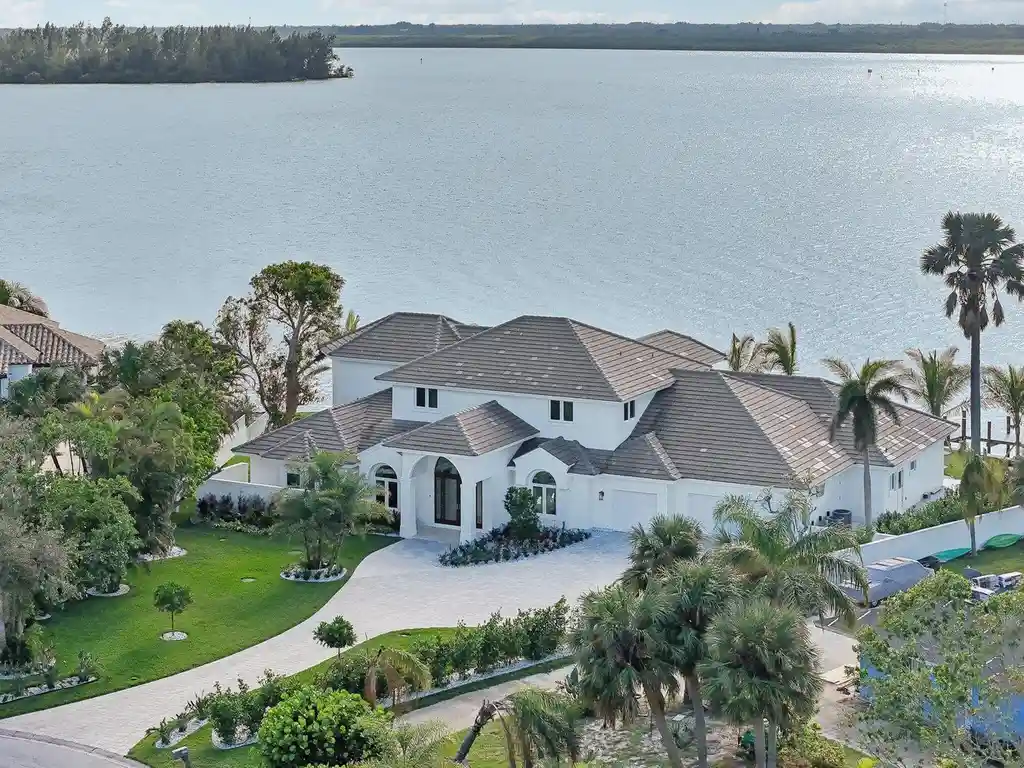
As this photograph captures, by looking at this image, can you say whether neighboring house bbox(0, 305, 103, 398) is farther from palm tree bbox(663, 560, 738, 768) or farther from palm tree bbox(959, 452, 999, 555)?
palm tree bbox(663, 560, 738, 768)

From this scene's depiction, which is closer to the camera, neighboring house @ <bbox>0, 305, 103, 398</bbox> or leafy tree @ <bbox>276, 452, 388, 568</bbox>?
leafy tree @ <bbox>276, 452, 388, 568</bbox>

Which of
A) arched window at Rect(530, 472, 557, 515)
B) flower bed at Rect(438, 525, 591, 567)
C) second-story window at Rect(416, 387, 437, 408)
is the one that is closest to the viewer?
flower bed at Rect(438, 525, 591, 567)

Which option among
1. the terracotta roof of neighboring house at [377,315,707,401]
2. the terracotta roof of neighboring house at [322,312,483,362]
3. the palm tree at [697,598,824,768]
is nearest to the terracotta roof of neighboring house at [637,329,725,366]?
the terracotta roof of neighboring house at [377,315,707,401]

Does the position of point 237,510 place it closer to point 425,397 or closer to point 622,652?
point 425,397

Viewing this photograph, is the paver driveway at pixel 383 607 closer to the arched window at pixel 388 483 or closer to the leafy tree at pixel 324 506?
the leafy tree at pixel 324 506

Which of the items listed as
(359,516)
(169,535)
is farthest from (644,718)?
(169,535)

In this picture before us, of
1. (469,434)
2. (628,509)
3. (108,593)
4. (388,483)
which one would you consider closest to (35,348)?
(388,483)
